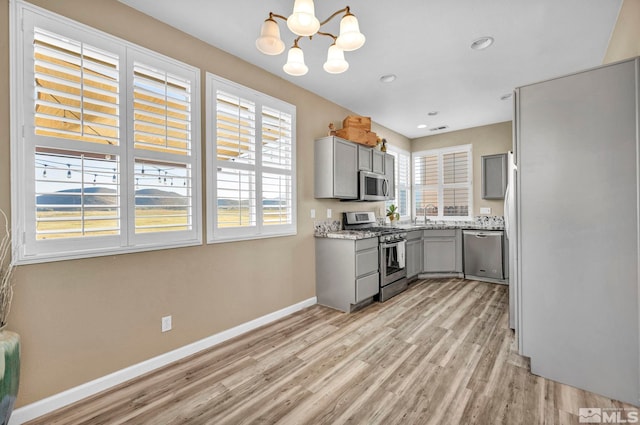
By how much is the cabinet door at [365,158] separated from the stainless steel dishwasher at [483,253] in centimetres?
220

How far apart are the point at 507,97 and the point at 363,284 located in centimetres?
328

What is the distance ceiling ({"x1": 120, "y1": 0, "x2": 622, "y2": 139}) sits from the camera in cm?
219

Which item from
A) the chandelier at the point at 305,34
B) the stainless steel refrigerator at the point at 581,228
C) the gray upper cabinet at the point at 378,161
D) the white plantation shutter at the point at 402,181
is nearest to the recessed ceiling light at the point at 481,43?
the stainless steel refrigerator at the point at 581,228

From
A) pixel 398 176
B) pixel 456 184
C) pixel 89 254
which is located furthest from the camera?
pixel 398 176

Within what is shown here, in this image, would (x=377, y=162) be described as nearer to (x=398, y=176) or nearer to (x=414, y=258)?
(x=398, y=176)

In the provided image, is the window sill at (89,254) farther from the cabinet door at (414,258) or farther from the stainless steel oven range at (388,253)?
the cabinet door at (414,258)

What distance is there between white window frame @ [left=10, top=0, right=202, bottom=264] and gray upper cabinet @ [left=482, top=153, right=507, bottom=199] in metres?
4.95

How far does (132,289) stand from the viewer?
2.19 m

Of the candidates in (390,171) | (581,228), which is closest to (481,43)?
(581,228)

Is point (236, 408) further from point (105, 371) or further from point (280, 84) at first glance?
point (280, 84)

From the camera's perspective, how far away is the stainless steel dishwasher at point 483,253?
469 centimetres

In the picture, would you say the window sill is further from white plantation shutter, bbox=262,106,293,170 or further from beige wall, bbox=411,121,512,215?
beige wall, bbox=411,121,512,215

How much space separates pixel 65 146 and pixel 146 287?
1138mm

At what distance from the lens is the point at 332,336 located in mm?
2854
